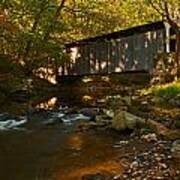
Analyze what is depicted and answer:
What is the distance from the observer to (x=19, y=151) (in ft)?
35.2

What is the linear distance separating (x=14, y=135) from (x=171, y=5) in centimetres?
1118

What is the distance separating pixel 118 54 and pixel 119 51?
0.57 feet

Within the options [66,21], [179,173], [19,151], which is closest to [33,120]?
[19,151]

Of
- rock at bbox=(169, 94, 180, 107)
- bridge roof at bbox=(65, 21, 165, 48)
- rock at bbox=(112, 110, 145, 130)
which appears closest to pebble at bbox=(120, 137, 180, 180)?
rock at bbox=(112, 110, 145, 130)

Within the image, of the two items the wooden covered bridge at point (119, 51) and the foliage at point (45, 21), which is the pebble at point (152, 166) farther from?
the wooden covered bridge at point (119, 51)

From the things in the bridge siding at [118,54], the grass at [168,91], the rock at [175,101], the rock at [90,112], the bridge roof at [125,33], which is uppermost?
the bridge roof at [125,33]

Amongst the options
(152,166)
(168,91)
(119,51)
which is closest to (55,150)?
(152,166)

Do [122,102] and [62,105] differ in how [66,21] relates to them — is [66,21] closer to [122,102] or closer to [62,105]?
[62,105]

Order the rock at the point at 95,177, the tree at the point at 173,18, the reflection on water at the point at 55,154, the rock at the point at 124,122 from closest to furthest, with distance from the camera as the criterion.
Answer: the rock at the point at 95,177 < the reflection on water at the point at 55,154 < the rock at the point at 124,122 < the tree at the point at 173,18

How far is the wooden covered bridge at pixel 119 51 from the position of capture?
22250 mm

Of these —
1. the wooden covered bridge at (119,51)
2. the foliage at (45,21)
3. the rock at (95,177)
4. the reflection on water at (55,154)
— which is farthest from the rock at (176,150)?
the wooden covered bridge at (119,51)

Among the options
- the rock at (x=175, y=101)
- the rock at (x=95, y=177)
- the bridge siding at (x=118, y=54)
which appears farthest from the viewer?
the bridge siding at (x=118, y=54)

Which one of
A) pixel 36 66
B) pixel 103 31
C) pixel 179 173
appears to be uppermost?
pixel 103 31

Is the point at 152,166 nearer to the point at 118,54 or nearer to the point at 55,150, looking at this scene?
the point at 55,150
